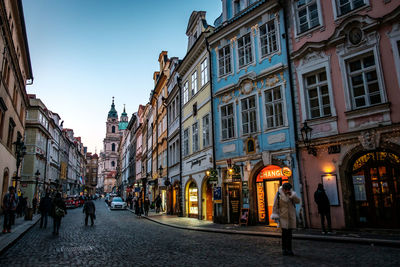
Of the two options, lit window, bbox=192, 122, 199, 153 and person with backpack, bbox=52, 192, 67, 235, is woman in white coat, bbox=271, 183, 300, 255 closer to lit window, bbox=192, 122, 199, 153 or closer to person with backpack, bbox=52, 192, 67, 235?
person with backpack, bbox=52, 192, 67, 235

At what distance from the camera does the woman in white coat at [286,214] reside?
8234 millimetres

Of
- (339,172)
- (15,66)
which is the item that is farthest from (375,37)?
(15,66)

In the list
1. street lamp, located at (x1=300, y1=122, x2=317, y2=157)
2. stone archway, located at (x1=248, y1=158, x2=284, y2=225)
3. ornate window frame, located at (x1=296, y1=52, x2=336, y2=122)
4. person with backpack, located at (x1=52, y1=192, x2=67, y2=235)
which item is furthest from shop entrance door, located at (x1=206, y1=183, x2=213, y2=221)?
person with backpack, located at (x1=52, y1=192, x2=67, y2=235)

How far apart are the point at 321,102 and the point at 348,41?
9.46 feet

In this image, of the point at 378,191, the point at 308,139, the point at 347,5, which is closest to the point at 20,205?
the point at 308,139

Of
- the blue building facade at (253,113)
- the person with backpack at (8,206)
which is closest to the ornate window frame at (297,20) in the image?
the blue building facade at (253,113)

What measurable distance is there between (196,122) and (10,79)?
547 inches

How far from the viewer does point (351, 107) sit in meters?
13.6

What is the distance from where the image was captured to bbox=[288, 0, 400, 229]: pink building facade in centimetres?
1241

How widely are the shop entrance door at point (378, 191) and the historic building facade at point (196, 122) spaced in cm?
946

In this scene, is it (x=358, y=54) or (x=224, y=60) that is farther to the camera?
(x=224, y=60)

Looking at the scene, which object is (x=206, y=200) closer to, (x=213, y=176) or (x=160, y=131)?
(x=213, y=176)

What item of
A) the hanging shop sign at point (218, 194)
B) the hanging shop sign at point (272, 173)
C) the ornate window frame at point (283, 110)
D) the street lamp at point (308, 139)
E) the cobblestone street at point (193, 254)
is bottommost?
the cobblestone street at point (193, 254)

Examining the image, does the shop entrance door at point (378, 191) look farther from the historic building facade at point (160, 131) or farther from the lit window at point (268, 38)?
the historic building facade at point (160, 131)
